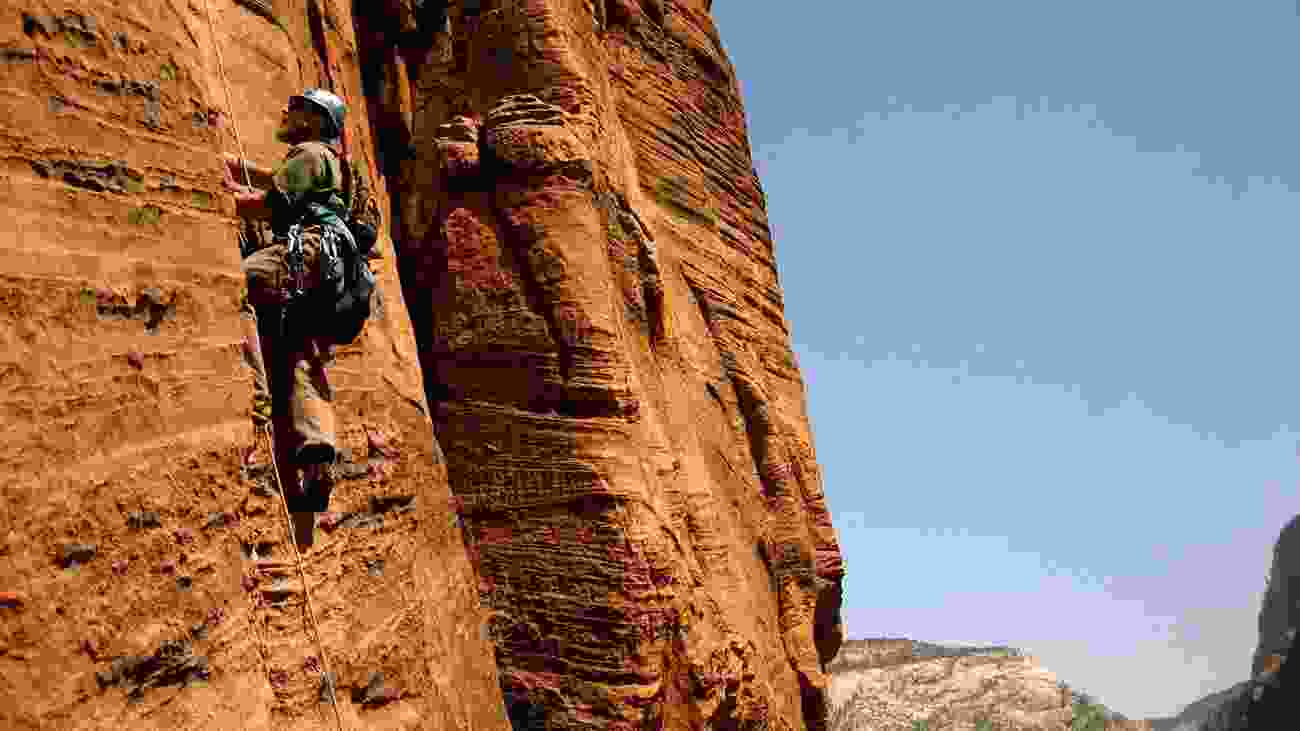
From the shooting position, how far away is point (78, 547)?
4840mm

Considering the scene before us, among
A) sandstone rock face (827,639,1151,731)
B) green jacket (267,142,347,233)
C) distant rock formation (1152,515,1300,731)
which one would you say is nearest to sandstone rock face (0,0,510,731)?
green jacket (267,142,347,233)

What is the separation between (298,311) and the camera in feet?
24.8

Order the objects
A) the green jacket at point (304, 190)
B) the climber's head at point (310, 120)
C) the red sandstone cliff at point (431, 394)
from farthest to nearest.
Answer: the climber's head at point (310, 120), the green jacket at point (304, 190), the red sandstone cliff at point (431, 394)

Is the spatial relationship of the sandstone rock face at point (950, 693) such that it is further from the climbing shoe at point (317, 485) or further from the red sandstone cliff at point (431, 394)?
the climbing shoe at point (317, 485)

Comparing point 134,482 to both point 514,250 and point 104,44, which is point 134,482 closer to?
point 104,44

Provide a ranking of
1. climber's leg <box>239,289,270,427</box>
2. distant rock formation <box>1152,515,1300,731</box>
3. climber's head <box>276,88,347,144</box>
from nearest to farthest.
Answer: climber's leg <box>239,289,270,427</box> → climber's head <box>276,88,347,144</box> → distant rock formation <box>1152,515,1300,731</box>

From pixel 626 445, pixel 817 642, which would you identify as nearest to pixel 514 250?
pixel 626 445

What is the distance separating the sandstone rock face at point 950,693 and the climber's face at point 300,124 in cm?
3364

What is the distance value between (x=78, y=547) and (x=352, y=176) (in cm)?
386

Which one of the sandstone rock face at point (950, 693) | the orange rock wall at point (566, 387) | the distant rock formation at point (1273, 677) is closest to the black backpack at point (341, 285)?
the orange rock wall at point (566, 387)

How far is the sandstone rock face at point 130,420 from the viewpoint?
4715 millimetres

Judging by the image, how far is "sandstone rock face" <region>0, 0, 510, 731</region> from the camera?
4.71 metres

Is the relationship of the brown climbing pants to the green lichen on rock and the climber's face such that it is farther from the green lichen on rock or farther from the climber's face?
the green lichen on rock

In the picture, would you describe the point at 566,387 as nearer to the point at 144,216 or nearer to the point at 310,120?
the point at 310,120
